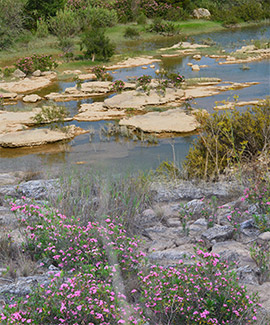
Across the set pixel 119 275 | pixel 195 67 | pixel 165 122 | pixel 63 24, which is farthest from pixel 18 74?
pixel 119 275

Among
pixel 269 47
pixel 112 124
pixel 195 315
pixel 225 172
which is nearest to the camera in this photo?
pixel 195 315

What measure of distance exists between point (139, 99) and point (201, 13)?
28.6 m

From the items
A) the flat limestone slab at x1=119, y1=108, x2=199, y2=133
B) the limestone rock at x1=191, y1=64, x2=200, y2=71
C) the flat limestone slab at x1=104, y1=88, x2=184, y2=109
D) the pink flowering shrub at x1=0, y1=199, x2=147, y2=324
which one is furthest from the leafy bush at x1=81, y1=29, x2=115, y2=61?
the pink flowering shrub at x1=0, y1=199, x2=147, y2=324

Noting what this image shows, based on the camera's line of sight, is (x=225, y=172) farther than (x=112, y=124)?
No

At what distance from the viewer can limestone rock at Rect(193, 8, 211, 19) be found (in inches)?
1444

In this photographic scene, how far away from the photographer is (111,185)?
4.54m

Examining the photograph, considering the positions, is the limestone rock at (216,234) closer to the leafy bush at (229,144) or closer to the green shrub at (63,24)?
the leafy bush at (229,144)

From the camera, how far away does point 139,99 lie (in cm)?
1160

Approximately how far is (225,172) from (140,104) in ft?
19.8

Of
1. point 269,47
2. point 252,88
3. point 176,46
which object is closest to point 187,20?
point 176,46

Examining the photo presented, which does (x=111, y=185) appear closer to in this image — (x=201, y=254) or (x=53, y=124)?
(x=201, y=254)

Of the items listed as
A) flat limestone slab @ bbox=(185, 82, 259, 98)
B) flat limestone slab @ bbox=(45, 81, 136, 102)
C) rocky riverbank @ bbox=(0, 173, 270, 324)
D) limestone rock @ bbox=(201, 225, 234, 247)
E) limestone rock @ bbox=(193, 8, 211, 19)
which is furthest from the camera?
limestone rock @ bbox=(193, 8, 211, 19)

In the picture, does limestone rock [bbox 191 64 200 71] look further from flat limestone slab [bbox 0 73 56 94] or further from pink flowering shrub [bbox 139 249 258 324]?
pink flowering shrub [bbox 139 249 258 324]

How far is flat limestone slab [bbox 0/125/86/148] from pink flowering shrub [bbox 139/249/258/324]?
6.51 m
